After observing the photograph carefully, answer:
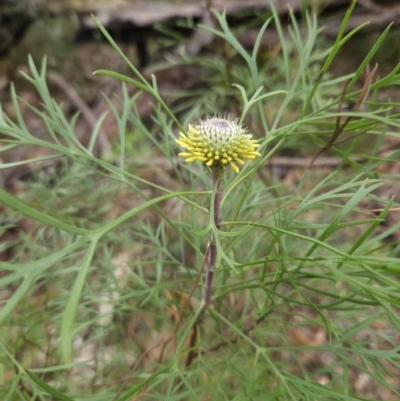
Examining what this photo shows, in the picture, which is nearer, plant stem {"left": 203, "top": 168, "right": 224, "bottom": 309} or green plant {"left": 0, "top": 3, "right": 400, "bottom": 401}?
green plant {"left": 0, "top": 3, "right": 400, "bottom": 401}

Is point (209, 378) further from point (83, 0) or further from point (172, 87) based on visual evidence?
point (83, 0)

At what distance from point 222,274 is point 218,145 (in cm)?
44

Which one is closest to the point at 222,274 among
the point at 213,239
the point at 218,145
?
the point at 213,239

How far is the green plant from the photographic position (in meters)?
0.68

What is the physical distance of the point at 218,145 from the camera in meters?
0.78

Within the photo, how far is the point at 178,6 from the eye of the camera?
9.47 ft

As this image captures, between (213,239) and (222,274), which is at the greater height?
(213,239)

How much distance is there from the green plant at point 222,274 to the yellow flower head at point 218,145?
4cm

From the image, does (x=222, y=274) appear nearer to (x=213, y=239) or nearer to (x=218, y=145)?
(x=213, y=239)

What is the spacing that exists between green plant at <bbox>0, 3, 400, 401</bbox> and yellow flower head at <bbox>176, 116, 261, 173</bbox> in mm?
39

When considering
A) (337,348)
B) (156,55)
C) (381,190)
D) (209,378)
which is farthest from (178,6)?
(337,348)

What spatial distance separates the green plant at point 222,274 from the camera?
0.68 metres

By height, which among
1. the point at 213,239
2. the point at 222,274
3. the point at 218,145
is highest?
the point at 218,145

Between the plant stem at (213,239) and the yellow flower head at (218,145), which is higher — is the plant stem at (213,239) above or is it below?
below
